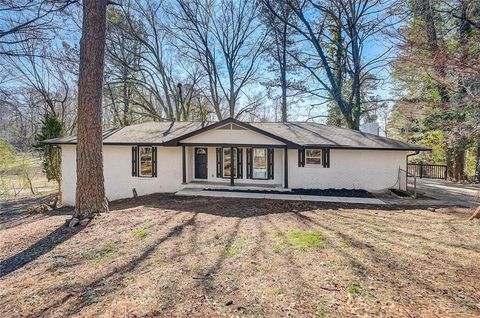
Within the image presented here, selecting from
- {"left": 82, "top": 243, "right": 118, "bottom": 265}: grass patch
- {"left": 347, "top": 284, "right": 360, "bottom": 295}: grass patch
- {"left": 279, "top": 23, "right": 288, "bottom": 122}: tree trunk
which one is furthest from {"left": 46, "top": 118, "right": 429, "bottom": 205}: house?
{"left": 347, "top": 284, "right": 360, "bottom": 295}: grass patch

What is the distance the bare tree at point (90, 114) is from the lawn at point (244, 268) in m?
0.73

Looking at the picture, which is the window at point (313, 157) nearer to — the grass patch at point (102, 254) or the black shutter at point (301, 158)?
the black shutter at point (301, 158)

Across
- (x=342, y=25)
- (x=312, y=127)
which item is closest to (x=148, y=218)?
(x=312, y=127)

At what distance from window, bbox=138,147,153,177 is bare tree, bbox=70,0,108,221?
251 inches

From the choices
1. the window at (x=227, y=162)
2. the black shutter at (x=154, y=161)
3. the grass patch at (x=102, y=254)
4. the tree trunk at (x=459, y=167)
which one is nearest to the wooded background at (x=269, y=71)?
the tree trunk at (x=459, y=167)

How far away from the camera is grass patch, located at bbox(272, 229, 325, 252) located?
5212 millimetres

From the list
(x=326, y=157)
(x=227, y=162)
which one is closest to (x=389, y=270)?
(x=326, y=157)

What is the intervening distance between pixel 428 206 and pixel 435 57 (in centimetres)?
597

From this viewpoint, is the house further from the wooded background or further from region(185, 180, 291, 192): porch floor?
the wooded background

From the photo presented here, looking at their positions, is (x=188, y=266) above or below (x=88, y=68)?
below

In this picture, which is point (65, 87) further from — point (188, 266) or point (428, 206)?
point (428, 206)

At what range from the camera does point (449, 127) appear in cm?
1608

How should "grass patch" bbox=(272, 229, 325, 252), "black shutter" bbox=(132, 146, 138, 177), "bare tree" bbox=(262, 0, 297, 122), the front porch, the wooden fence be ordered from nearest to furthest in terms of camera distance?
"grass patch" bbox=(272, 229, 325, 252) → the front porch → "black shutter" bbox=(132, 146, 138, 177) → the wooden fence → "bare tree" bbox=(262, 0, 297, 122)

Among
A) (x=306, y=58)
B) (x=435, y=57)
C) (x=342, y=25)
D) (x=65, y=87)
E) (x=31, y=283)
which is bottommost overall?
(x=31, y=283)
